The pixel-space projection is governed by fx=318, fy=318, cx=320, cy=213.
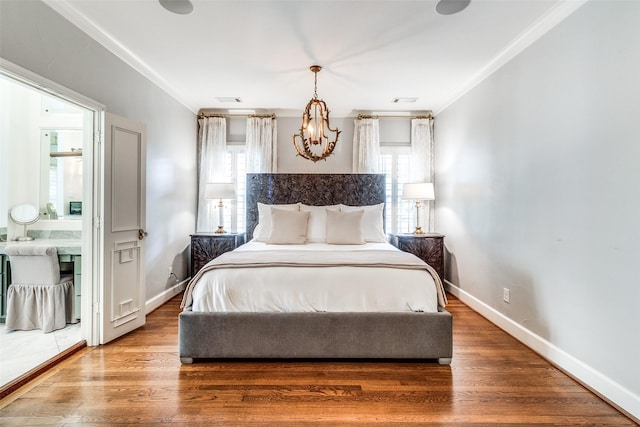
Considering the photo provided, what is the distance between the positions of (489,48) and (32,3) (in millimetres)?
3580

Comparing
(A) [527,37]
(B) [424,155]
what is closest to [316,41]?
(A) [527,37]

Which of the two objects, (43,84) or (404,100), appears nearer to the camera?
(43,84)

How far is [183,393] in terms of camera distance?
6.64ft

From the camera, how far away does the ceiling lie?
236 cm

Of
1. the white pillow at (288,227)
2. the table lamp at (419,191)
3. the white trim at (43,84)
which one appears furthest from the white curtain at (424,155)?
the white trim at (43,84)

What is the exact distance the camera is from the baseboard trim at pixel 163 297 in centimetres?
359

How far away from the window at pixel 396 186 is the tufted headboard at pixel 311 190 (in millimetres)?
385

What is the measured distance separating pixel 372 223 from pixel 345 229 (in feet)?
1.69

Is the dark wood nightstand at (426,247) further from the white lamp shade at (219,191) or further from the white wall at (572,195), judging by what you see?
the white lamp shade at (219,191)

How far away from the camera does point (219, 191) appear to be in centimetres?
442

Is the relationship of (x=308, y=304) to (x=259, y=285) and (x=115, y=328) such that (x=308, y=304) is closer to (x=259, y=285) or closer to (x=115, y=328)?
(x=259, y=285)

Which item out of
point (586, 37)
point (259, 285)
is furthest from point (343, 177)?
point (586, 37)

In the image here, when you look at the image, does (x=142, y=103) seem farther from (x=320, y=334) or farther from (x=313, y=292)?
(x=320, y=334)

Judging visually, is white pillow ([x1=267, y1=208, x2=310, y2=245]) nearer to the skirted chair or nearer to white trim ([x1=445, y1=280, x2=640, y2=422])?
the skirted chair
